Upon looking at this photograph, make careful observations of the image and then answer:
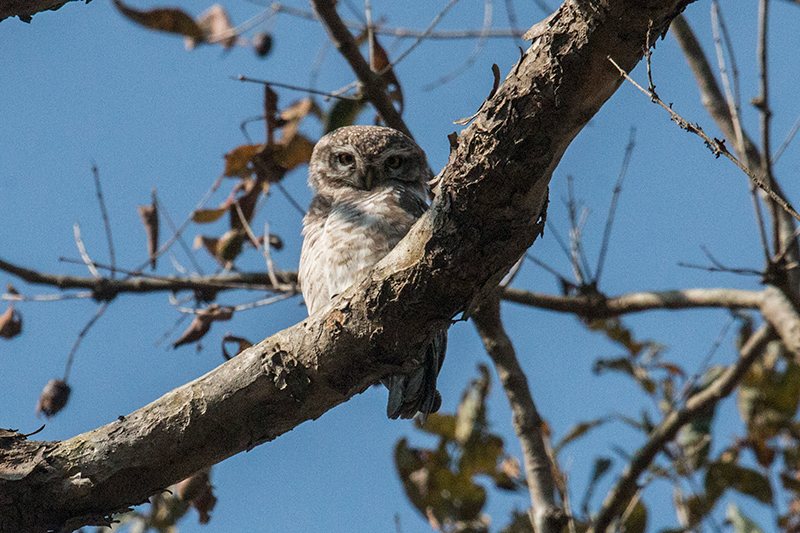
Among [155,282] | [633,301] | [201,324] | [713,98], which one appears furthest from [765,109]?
[155,282]

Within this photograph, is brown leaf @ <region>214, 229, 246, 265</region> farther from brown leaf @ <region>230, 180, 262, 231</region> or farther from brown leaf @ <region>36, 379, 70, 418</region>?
brown leaf @ <region>36, 379, 70, 418</region>

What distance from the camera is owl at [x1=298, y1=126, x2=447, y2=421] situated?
3.29 m

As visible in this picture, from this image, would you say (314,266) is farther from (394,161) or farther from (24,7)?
(24,7)

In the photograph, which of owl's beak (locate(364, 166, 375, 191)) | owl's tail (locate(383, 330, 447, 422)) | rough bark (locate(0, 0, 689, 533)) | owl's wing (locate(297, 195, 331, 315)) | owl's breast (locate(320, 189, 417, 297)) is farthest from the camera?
owl's beak (locate(364, 166, 375, 191))

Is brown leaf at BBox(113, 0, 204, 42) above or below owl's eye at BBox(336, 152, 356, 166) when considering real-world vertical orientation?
above

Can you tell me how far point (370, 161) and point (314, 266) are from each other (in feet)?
3.39

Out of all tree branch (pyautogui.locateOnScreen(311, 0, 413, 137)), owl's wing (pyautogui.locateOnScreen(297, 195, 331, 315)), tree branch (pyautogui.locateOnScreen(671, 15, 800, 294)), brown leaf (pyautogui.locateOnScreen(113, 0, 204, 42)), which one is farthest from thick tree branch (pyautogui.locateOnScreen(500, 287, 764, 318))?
brown leaf (pyautogui.locateOnScreen(113, 0, 204, 42))

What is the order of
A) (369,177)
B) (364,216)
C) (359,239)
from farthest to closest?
(369,177) → (364,216) → (359,239)

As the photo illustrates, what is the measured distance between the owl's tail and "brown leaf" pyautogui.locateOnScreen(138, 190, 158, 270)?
180 centimetres

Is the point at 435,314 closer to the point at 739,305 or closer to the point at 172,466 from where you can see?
the point at 172,466

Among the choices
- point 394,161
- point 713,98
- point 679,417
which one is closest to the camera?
point 679,417

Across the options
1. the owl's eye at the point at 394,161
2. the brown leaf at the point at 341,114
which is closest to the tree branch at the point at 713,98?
the owl's eye at the point at 394,161

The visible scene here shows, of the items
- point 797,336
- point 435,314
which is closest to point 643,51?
point 435,314

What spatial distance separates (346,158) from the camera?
482 cm
